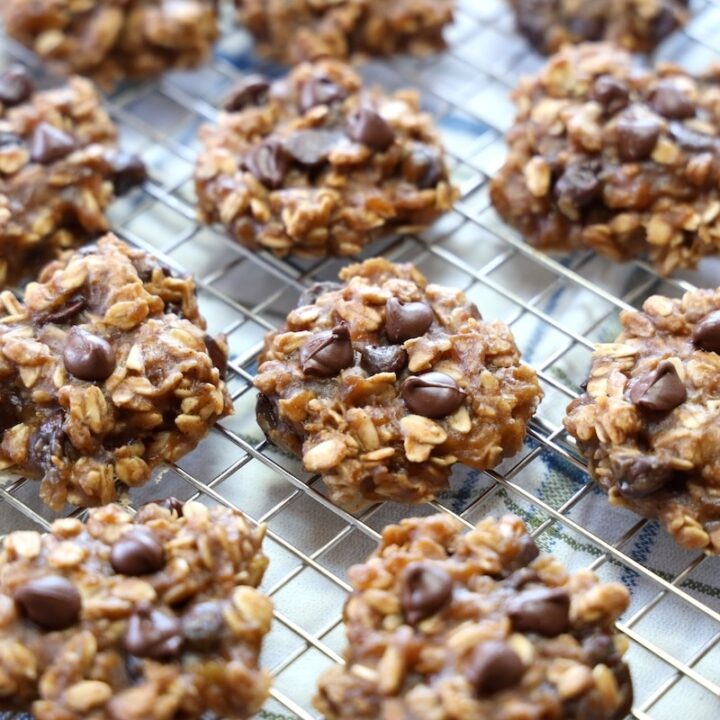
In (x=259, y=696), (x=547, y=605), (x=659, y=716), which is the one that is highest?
(x=547, y=605)

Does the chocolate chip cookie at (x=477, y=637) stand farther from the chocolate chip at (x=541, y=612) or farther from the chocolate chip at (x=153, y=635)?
the chocolate chip at (x=153, y=635)

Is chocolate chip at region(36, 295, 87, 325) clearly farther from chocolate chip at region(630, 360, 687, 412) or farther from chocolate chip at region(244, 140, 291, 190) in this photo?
chocolate chip at region(630, 360, 687, 412)

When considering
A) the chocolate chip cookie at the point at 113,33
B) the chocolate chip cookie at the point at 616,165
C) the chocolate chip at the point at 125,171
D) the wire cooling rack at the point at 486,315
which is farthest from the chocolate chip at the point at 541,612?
the chocolate chip cookie at the point at 113,33

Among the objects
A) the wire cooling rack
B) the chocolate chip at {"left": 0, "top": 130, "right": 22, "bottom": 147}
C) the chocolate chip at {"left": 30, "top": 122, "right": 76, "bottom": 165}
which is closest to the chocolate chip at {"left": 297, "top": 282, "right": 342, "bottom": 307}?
the wire cooling rack

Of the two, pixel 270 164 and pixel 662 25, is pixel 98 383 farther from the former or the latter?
pixel 662 25

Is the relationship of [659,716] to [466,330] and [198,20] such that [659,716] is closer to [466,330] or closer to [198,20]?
[466,330]

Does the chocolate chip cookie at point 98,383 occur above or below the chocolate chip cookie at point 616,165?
below

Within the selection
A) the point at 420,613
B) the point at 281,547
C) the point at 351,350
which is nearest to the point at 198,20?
the point at 351,350
